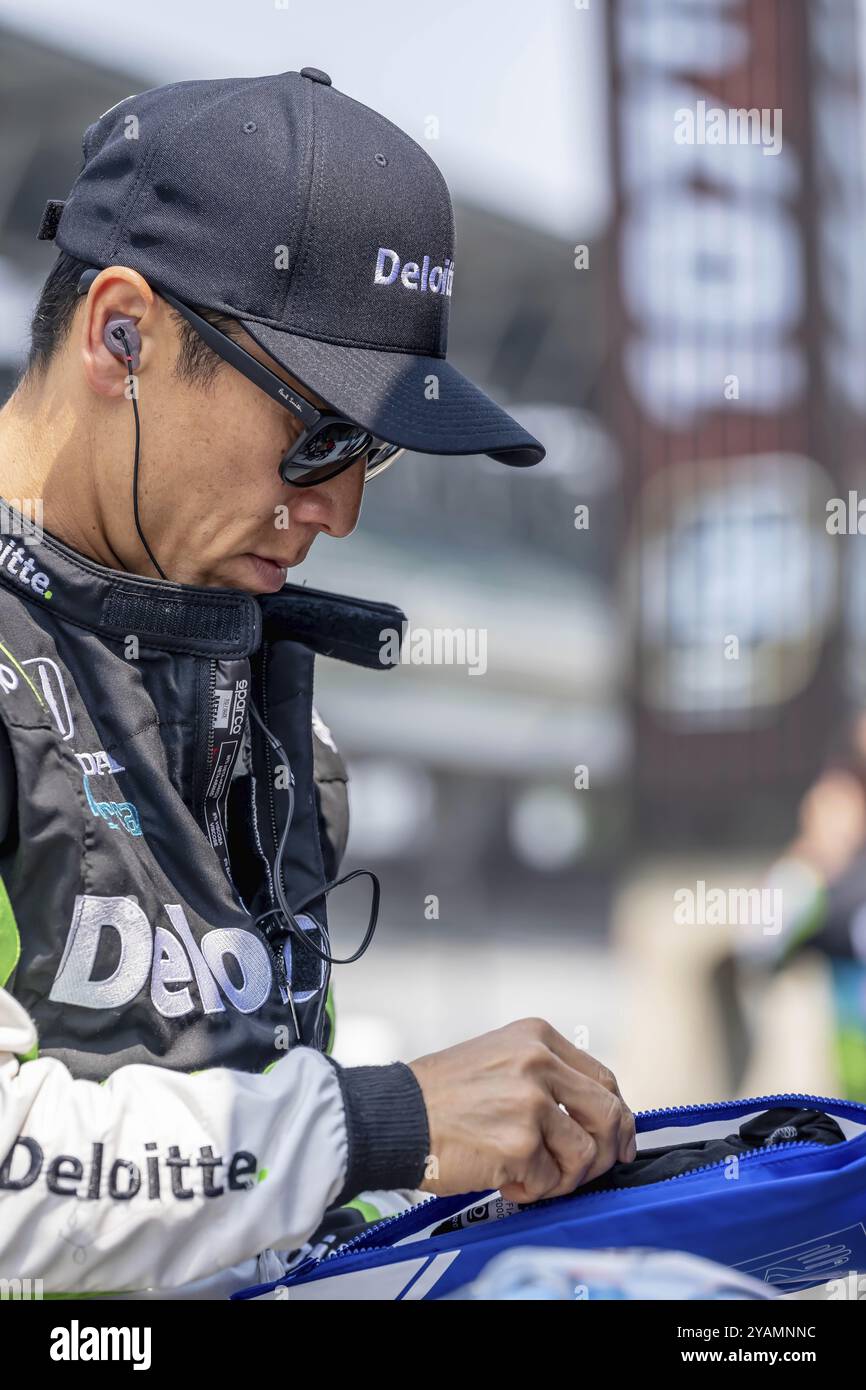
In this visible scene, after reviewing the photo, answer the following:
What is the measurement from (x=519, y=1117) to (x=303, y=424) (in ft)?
2.58

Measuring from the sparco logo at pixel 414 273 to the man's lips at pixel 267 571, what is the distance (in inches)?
14.1

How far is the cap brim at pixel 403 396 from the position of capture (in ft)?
5.18

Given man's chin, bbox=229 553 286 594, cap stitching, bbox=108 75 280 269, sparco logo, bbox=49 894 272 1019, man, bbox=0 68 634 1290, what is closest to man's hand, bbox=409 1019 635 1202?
man, bbox=0 68 634 1290

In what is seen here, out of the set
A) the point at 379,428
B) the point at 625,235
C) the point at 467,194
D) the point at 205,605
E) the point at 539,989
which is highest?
the point at 467,194

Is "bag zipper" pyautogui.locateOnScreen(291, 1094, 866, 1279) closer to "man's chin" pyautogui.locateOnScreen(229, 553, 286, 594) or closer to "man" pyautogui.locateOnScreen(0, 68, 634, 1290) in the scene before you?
"man" pyautogui.locateOnScreen(0, 68, 634, 1290)

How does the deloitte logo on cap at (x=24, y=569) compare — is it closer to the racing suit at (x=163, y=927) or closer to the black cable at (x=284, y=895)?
the racing suit at (x=163, y=927)

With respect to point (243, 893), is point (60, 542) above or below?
above

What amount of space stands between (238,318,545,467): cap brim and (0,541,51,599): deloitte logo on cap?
1.15ft

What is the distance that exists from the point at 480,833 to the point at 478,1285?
15443 mm

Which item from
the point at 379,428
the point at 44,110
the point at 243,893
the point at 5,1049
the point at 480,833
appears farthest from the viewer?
the point at 480,833

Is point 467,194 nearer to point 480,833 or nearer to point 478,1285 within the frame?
point 480,833

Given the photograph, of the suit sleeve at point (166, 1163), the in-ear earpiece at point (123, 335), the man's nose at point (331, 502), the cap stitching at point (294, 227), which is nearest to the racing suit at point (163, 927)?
the suit sleeve at point (166, 1163)

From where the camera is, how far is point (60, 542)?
161 centimetres
